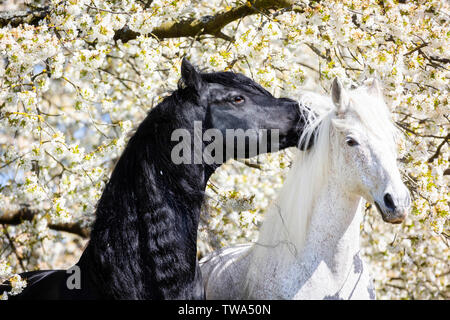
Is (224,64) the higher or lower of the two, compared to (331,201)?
higher

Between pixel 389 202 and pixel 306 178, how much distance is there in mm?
535

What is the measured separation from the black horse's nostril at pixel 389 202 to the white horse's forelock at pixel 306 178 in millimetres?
353

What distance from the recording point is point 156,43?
4.65 m

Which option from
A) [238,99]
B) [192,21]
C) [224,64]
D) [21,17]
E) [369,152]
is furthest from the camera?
[192,21]

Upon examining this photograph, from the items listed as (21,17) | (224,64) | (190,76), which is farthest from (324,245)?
(21,17)

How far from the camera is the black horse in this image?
2.88 m

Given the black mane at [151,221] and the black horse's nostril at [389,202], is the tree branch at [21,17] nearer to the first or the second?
the black mane at [151,221]

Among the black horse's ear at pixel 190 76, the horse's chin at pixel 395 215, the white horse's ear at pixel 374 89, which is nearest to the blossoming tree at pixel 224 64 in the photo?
the white horse's ear at pixel 374 89

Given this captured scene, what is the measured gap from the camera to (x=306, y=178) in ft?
10.3

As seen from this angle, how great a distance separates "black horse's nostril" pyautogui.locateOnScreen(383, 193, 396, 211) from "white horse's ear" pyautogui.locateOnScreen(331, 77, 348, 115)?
1.73 ft

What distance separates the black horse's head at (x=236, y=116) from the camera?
3.04 m

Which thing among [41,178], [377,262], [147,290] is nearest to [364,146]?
[147,290]

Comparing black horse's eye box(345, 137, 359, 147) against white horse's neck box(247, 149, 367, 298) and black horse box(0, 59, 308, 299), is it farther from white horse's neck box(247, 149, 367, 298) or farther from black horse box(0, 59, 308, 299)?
black horse box(0, 59, 308, 299)

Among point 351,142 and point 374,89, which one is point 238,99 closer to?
point 351,142
